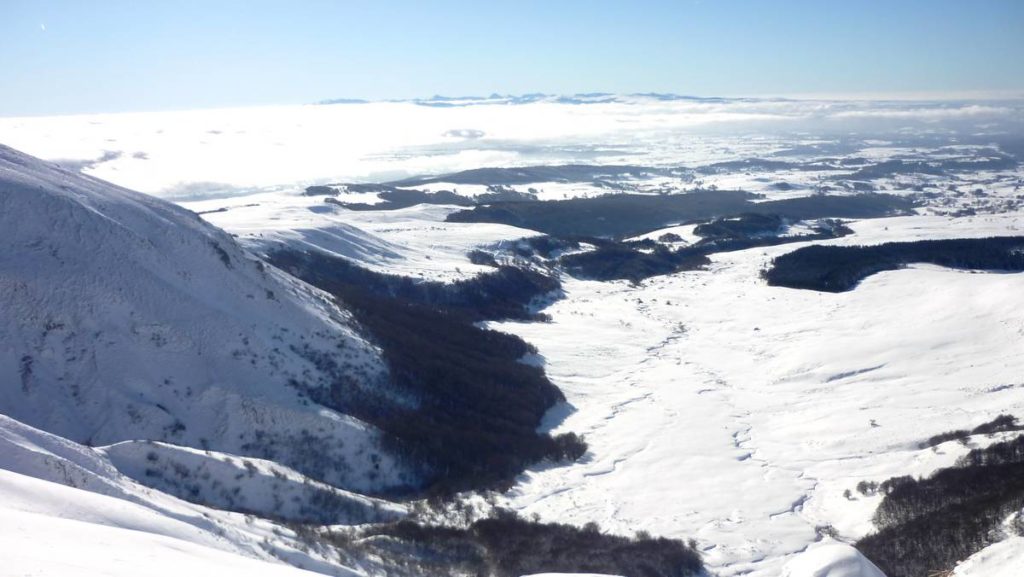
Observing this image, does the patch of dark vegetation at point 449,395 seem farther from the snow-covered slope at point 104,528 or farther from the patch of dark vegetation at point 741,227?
the patch of dark vegetation at point 741,227

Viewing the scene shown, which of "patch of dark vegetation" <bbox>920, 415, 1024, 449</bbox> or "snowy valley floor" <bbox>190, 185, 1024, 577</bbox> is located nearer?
"snowy valley floor" <bbox>190, 185, 1024, 577</bbox>

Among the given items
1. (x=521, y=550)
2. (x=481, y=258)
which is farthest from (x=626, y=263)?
(x=521, y=550)

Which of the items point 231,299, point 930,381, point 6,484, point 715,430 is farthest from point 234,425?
point 930,381

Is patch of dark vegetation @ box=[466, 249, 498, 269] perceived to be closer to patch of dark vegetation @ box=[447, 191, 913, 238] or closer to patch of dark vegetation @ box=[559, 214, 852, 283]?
patch of dark vegetation @ box=[559, 214, 852, 283]

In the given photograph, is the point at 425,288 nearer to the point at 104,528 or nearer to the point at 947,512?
the point at 947,512

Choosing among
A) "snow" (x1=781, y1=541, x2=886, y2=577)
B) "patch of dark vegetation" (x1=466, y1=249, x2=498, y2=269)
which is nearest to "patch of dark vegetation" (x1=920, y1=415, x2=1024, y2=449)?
"snow" (x1=781, y1=541, x2=886, y2=577)

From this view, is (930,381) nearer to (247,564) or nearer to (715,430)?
(715,430)
